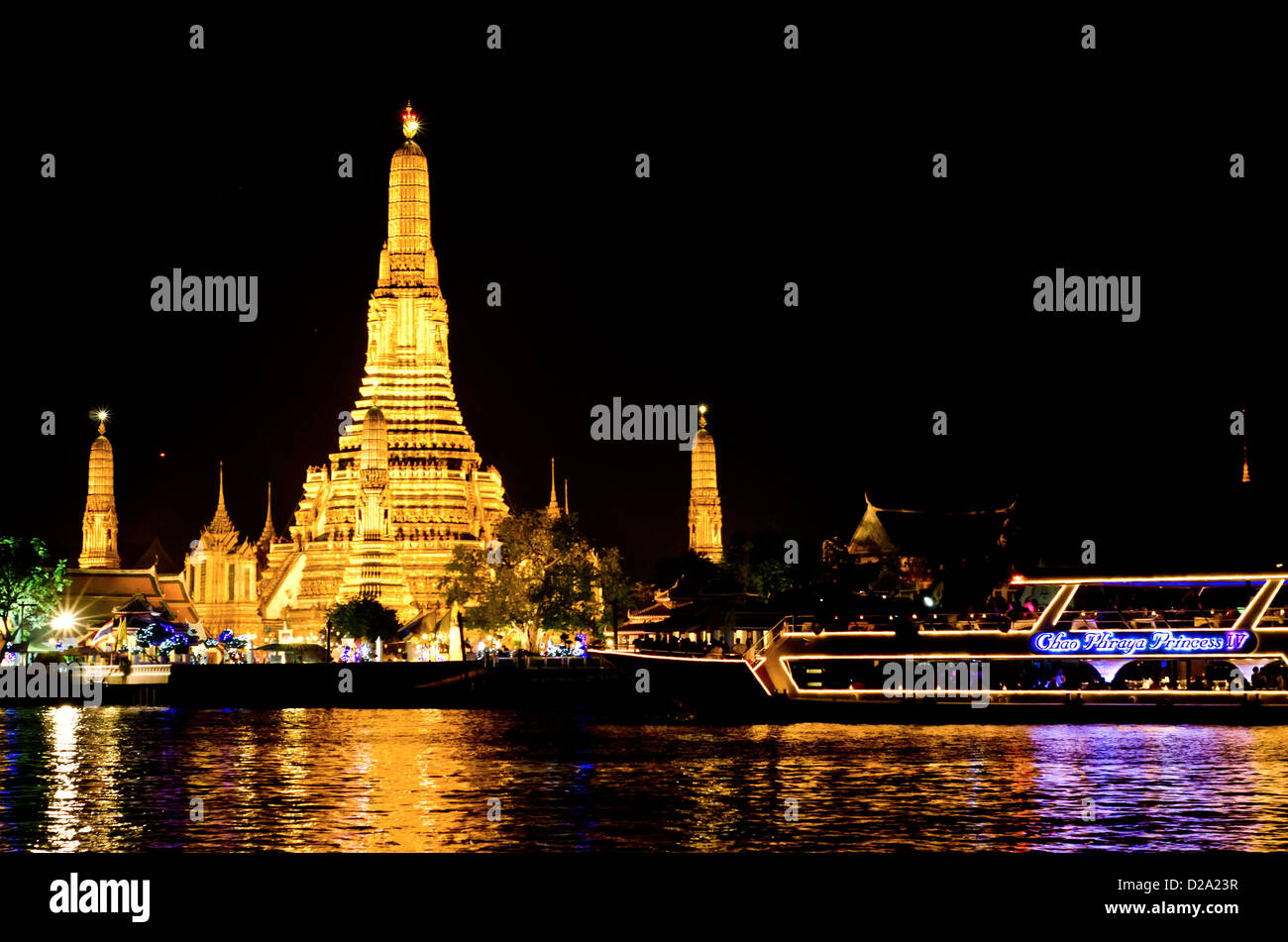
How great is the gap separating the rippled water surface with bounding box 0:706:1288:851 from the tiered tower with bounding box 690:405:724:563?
2075 inches

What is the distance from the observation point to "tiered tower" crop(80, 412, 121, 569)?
12512 cm

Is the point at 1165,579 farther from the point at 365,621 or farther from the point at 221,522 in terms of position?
the point at 221,522

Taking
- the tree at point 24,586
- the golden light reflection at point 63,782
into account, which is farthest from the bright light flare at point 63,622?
the golden light reflection at point 63,782

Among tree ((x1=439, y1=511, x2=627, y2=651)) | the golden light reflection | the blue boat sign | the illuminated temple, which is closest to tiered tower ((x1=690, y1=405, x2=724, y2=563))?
the illuminated temple

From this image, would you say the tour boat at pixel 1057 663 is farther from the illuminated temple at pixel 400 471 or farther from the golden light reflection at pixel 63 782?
the illuminated temple at pixel 400 471

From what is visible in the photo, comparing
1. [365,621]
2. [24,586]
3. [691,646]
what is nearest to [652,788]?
[691,646]

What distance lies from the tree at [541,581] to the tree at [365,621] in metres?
3.97

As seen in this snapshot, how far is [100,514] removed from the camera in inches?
4968

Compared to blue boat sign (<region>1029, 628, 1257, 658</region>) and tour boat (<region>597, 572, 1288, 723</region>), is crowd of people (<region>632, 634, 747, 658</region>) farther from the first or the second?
blue boat sign (<region>1029, 628, 1257, 658</region>)

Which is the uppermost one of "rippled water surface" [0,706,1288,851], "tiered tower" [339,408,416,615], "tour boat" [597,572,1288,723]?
"tiered tower" [339,408,416,615]

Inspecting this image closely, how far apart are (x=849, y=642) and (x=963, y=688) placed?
11.3 feet

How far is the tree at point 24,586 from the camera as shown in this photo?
93.1 meters
